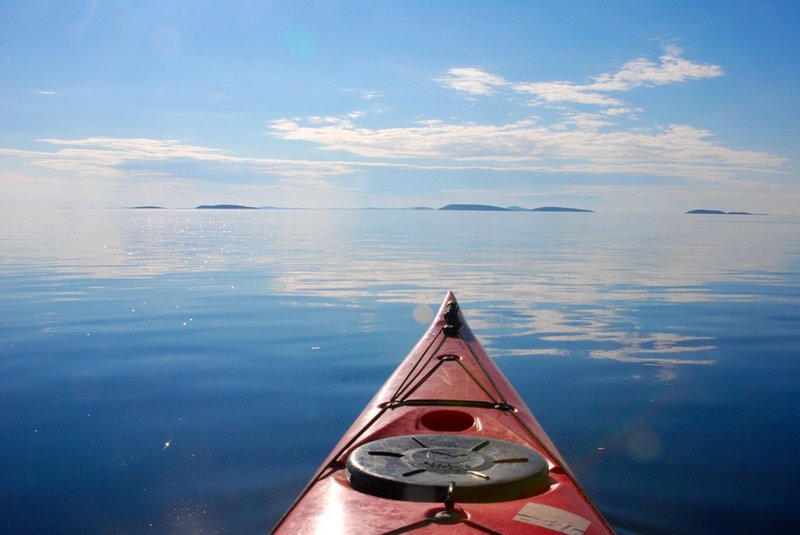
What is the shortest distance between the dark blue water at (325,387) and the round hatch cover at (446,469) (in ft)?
4.86

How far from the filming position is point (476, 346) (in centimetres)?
748

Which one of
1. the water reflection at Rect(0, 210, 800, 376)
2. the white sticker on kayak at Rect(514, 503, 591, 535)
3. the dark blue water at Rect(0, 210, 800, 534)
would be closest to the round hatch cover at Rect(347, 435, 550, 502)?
the white sticker on kayak at Rect(514, 503, 591, 535)

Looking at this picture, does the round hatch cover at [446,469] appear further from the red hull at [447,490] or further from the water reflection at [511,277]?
the water reflection at [511,277]

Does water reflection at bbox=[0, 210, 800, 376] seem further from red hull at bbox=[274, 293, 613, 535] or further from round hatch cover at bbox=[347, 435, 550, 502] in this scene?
round hatch cover at bbox=[347, 435, 550, 502]

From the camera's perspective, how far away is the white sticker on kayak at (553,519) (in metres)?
3.19

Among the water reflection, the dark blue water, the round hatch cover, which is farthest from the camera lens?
the water reflection

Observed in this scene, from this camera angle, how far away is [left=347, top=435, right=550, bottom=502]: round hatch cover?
336 cm

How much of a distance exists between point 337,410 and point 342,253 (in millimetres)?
20434

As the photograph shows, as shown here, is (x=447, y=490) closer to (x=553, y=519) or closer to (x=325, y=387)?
(x=553, y=519)

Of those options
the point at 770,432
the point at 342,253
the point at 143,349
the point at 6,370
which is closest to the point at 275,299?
the point at 143,349

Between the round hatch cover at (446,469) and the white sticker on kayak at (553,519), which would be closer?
the white sticker on kayak at (553,519)

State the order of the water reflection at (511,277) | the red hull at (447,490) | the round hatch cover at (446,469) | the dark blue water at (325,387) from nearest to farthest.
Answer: the red hull at (447,490), the round hatch cover at (446,469), the dark blue water at (325,387), the water reflection at (511,277)

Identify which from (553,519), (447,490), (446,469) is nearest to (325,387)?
(446,469)

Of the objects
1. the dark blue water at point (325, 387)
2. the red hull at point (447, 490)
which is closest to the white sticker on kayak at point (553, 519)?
the red hull at point (447, 490)
